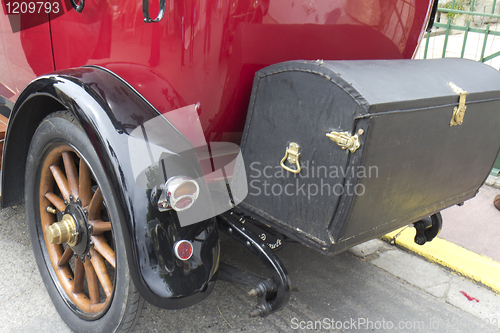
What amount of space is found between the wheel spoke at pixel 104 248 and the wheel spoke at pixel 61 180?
10.6 inches

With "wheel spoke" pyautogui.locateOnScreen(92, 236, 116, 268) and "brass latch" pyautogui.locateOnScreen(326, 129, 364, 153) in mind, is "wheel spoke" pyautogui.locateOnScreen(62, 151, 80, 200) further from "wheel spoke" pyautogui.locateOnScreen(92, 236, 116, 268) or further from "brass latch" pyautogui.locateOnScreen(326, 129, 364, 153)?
"brass latch" pyautogui.locateOnScreen(326, 129, 364, 153)

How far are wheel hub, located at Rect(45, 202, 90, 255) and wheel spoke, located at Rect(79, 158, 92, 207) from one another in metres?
0.04

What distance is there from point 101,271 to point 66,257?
331mm

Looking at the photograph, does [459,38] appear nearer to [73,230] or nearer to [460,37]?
[460,37]

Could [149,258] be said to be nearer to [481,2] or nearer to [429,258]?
[429,258]

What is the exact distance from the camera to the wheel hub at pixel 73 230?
165 centimetres

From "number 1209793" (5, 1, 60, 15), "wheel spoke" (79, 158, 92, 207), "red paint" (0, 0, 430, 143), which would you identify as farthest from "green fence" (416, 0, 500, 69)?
"wheel spoke" (79, 158, 92, 207)

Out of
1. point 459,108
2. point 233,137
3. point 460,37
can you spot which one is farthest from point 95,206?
point 460,37

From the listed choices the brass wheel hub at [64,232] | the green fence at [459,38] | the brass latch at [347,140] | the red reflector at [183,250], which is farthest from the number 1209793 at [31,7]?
the green fence at [459,38]

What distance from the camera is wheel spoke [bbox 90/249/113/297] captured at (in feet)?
5.31

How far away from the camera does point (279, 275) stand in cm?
147

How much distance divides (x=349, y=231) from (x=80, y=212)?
3.56 feet

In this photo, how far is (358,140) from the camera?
48.5 inches

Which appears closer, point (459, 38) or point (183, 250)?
point (183, 250)
